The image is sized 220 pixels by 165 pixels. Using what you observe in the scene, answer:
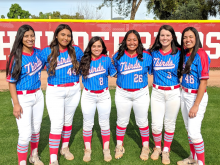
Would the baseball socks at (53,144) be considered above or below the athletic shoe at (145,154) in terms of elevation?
above

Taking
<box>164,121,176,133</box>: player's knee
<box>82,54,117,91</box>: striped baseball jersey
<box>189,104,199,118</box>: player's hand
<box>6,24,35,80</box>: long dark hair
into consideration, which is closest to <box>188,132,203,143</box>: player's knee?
<box>189,104,199,118</box>: player's hand

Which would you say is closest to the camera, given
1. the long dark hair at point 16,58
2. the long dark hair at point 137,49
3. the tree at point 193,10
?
the long dark hair at point 16,58

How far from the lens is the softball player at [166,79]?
282cm

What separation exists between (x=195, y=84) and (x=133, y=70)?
856 mm

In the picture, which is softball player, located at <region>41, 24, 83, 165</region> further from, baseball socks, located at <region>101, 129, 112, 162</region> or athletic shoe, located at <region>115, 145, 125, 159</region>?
athletic shoe, located at <region>115, 145, 125, 159</region>

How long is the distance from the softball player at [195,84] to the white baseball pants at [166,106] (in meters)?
0.15

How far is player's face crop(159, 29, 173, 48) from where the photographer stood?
2787mm

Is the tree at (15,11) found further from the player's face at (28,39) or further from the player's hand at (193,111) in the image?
the player's hand at (193,111)

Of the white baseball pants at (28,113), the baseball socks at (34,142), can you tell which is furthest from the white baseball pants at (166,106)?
the baseball socks at (34,142)

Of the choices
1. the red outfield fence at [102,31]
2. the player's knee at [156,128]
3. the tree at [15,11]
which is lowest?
the player's knee at [156,128]

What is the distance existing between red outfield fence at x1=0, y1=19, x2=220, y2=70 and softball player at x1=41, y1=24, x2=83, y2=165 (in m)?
5.54

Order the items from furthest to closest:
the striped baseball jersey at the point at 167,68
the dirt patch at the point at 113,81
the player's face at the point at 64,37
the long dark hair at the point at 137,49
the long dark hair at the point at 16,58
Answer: the dirt patch at the point at 113,81 → the long dark hair at the point at 137,49 → the striped baseball jersey at the point at 167,68 → the player's face at the point at 64,37 → the long dark hair at the point at 16,58

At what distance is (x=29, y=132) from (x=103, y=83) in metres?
1.19

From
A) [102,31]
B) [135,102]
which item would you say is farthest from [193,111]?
[102,31]
